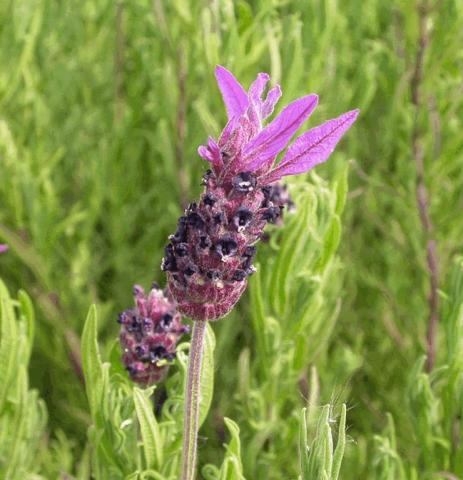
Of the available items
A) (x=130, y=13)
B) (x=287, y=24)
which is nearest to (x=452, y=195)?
(x=287, y=24)

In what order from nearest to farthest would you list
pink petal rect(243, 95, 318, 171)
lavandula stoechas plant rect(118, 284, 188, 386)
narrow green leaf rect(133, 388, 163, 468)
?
1. pink petal rect(243, 95, 318, 171)
2. narrow green leaf rect(133, 388, 163, 468)
3. lavandula stoechas plant rect(118, 284, 188, 386)

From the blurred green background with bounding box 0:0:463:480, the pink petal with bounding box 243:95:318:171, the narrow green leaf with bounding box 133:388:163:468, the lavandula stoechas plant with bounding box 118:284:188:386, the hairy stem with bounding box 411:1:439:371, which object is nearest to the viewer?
the pink petal with bounding box 243:95:318:171

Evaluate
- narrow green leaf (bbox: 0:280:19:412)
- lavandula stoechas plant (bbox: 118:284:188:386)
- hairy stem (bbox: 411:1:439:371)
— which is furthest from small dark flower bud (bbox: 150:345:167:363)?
hairy stem (bbox: 411:1:439:371)

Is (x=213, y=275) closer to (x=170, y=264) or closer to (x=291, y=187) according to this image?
(x=170, y=264)

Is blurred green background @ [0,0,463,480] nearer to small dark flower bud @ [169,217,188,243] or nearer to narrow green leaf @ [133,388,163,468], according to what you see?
narrow green leaf @ [133,388,163,468]

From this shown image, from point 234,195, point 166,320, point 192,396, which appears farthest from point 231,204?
point 166,320

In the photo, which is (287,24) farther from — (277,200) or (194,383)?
(194,383)
